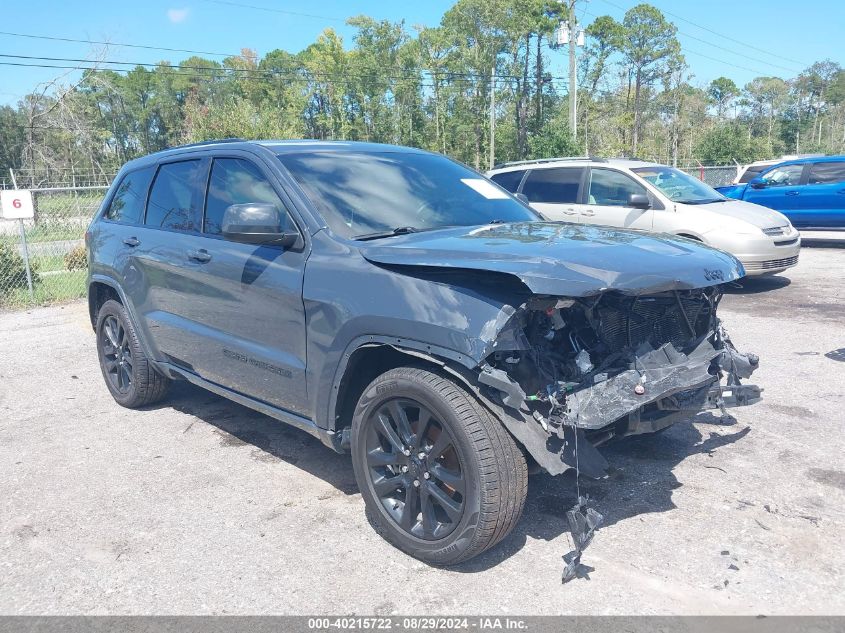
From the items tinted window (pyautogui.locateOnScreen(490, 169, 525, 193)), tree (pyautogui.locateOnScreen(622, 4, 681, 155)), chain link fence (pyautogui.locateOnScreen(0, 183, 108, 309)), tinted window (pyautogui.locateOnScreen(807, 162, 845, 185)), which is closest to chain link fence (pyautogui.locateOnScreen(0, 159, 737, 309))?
chain link fence (pyautogui.locateOnScreen(0, 183, 108, 309))

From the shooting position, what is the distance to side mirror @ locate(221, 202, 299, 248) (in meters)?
3.54

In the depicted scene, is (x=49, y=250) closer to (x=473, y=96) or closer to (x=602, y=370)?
(x=602, y=370)

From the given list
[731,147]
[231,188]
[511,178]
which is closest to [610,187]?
[511,178]

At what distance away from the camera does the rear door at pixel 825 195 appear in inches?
525

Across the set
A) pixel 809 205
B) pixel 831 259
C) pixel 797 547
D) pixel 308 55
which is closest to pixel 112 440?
pixel 797 547

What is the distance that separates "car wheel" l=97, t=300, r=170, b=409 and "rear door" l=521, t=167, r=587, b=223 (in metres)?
6.55

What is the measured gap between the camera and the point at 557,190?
10.6 meters

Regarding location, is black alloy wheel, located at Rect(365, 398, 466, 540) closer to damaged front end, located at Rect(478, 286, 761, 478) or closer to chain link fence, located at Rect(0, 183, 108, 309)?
damaged front end, located at Rect(478, 286, 761, 478)

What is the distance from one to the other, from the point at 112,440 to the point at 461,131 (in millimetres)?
63331

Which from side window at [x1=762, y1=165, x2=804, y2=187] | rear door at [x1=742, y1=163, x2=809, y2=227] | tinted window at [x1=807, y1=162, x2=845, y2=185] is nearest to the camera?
tinted window at [x1=807, y1=162, x2=845, y2=185]

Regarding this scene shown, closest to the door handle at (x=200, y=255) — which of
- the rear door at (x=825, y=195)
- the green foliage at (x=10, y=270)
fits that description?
the green foliage at (x=10, y=270)

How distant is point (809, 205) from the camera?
13680mm

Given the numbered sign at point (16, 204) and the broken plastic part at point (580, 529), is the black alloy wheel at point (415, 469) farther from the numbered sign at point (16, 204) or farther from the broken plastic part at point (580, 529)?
the numbered sign at point (16, 204)

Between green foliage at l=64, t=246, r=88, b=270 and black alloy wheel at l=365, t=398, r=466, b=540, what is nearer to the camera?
black alloy wheel at l=365, t=398, r=466, b=540
